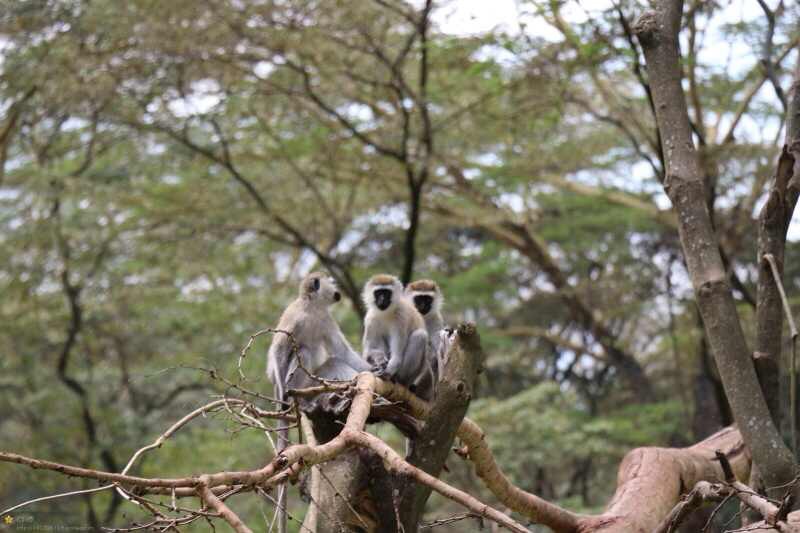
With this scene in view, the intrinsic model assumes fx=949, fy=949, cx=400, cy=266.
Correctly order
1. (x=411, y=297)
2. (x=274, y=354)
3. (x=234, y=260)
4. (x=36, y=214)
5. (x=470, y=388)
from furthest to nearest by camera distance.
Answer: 1. (x=234, y=260)
2. (x=36, y=214)
3. (x=411, y=297)
4. (x=274, y=354)
5. (x=470, y=388)

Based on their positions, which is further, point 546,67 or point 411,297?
point 546,67

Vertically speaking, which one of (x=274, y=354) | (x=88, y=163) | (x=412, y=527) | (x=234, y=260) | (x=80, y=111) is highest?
(x=412, y=527)

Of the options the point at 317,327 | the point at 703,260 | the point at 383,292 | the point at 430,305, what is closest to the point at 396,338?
the point at 383,292

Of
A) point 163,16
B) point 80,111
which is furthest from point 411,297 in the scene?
point 80,111

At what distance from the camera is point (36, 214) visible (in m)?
11.6

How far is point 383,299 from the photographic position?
231 inches

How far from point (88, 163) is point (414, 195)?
3.74 meters

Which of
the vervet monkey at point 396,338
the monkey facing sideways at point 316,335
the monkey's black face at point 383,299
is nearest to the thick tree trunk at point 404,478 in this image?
the monkey facing sideways at point 316,335

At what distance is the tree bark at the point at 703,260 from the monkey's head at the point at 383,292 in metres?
2.44

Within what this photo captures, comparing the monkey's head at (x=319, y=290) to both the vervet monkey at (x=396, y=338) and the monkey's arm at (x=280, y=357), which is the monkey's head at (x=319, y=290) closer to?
the vervet monkey at (x=396, y=338)

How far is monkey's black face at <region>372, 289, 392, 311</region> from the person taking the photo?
588 centimetres

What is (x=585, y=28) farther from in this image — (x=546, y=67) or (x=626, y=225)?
(x=626, y=225)

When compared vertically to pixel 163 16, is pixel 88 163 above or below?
below

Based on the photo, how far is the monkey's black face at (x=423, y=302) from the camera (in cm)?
630
